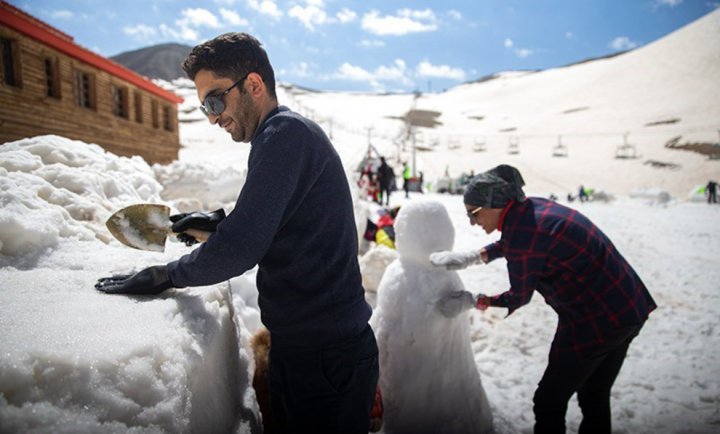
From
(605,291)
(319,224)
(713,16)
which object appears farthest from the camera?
(713,16)

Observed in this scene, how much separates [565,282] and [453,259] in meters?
0.77

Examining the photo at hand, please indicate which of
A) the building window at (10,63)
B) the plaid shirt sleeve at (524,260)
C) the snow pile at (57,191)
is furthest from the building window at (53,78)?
the plaid shirt sleeve at (524,260)

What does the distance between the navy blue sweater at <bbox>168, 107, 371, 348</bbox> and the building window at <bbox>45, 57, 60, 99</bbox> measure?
10.5 metres

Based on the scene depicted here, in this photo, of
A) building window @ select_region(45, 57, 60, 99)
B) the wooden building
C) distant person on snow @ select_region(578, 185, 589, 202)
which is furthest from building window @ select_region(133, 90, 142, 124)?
distant person on snow @ select_region(578, 185, 589, 202)

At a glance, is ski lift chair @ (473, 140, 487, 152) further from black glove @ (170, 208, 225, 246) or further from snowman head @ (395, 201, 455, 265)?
black glove @ (170, 208, 225, 246)

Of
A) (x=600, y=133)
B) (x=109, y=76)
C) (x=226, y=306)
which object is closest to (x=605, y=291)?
(x=226, y=306)

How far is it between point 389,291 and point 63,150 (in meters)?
2.41

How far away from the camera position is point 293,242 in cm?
137

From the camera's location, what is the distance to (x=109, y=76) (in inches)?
427

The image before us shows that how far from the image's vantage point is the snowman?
2.82 meters

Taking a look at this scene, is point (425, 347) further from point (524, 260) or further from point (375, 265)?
point (375, 265)

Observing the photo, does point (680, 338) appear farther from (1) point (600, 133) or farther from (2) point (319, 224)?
(1) point (600, 133)

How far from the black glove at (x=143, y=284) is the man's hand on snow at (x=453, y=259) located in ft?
6.15

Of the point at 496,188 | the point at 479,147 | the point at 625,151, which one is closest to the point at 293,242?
the point at 496,188
